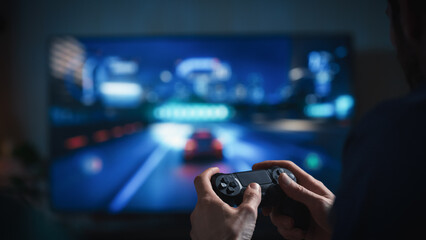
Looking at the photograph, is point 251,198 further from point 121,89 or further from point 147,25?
point 147,25

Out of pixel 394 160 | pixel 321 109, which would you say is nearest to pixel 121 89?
pixel 321 109

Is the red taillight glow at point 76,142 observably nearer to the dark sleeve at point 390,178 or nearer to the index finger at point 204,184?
the index finger at point 204,184

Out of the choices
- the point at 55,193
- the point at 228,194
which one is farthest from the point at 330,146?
the point at 55,193

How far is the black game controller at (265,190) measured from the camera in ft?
1.88

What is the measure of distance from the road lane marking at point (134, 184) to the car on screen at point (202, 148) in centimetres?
16

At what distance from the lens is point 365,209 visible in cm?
29

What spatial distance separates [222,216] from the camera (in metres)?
0.54

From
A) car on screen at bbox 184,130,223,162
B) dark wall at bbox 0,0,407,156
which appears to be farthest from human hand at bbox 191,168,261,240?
dark wall at bbox 0,0,407,156

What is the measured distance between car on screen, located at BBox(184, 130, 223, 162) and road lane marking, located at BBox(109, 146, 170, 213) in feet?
0.52

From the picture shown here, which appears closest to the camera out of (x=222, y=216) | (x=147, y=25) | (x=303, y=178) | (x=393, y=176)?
(x=393, y=176)

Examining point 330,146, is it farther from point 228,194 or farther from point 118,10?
point 118,10

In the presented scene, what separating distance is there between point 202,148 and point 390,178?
5.00 feet

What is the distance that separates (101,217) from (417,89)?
2.03m

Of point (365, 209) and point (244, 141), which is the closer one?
point (365, 209)
